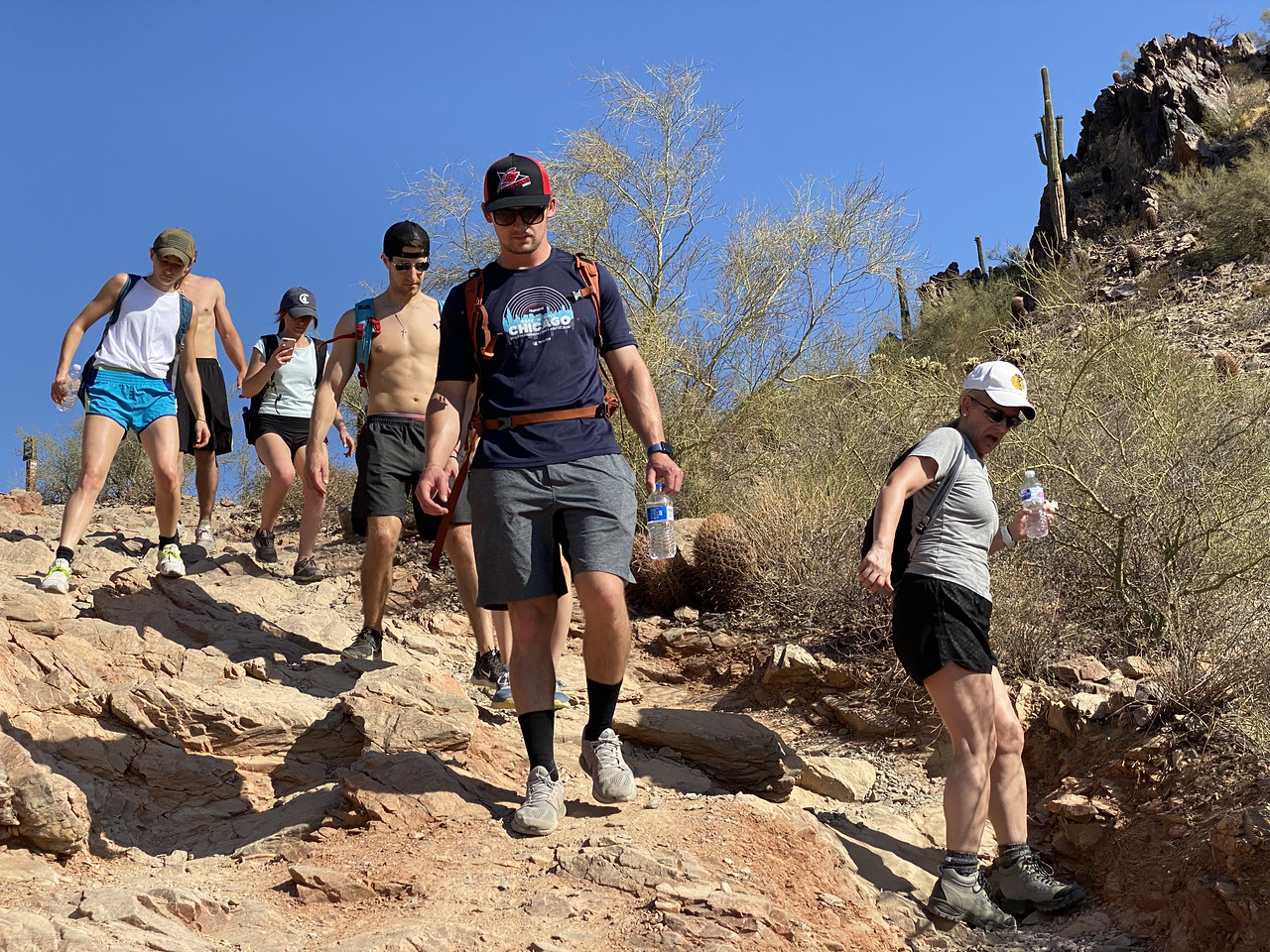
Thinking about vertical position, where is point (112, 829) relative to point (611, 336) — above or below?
below

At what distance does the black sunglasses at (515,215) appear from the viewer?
389 cm

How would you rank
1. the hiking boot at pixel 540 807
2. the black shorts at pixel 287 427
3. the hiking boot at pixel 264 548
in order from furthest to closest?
the hiking boot at pixel 264 548 < the black shorts at pixel 287 427 < the hiking boot at pixel 540 807

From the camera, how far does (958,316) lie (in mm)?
21266

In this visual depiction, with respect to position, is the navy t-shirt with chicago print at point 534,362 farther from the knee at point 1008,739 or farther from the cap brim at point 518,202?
the knee at point 1008,739

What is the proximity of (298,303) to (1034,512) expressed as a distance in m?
5.05

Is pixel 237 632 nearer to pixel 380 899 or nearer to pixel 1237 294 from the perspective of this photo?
pixel 380 899

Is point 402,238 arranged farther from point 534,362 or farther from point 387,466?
point 534,362

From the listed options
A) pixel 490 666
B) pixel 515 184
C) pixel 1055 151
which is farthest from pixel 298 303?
pixel 1055 151

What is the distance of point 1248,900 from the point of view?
396 cm

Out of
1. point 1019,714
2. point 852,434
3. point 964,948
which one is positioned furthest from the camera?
point 852,434

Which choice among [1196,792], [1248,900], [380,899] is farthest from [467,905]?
[1196,792]

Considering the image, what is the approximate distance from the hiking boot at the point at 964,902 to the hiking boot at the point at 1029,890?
188mm

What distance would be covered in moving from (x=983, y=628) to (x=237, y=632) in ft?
13.1

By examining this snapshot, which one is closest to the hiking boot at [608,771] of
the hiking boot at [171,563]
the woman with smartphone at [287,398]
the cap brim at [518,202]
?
the cap brim at [518,202]
